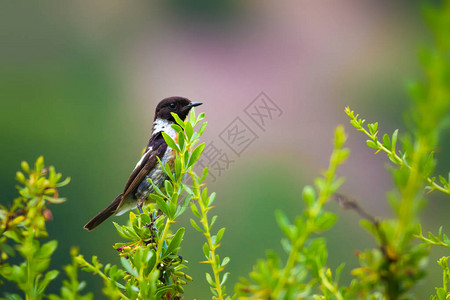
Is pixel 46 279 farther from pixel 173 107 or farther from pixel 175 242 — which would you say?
pixel 173 107

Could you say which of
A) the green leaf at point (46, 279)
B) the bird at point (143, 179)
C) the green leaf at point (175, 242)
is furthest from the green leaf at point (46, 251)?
the bird at point (143, 179)

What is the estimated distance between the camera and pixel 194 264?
4.18 m

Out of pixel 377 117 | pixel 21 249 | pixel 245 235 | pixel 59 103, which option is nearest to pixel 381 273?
pixel 21 249

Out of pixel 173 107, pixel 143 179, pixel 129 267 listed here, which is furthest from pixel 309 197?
pixel 173 107

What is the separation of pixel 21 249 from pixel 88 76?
7905mm

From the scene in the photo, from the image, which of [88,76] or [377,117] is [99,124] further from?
[377,117]

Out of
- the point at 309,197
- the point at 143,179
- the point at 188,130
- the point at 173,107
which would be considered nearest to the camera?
the point at 309,197

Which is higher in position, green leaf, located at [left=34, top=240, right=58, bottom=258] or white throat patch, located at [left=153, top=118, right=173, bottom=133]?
green leaf, located at [left=34, top=240, right=58, bottom=258]

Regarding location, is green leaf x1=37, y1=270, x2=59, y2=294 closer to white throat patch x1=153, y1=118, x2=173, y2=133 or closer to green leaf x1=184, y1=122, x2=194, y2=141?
green leaf x1=184, y1=122, x2=194, y2=141

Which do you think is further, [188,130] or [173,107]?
[173,107]

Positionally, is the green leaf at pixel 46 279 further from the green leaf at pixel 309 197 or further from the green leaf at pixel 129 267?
the green leaf at pixel 309 197

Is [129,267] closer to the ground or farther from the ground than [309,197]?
closer to the ground

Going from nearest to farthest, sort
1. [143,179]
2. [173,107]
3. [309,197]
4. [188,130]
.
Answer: [309,197]
[188,130]
[143,179]
[173,107]

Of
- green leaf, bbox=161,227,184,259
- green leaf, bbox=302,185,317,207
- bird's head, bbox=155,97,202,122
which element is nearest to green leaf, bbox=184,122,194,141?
green leaf, bbox=161,227,184,259
